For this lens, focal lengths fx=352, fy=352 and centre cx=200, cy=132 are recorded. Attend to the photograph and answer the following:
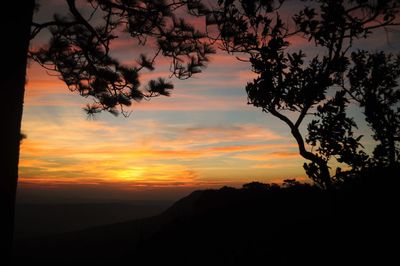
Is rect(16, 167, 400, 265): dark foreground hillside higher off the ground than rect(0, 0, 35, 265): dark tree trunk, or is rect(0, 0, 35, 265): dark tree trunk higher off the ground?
rect(0, 0, 35, 265): dark tree trunk

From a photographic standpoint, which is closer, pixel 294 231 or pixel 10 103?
pixel 10 103

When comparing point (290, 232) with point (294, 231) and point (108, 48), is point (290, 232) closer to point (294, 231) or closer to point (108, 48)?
point (294, 231)

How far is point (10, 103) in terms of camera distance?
3846 mm

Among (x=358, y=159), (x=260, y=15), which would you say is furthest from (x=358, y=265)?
(x=260, y=15)

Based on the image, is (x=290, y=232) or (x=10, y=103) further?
(x=290, y=232)

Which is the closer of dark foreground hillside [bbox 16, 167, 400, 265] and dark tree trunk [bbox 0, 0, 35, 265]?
dark tree trunk [bbox 0, 0, 35, 265]

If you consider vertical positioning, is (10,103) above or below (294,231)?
above

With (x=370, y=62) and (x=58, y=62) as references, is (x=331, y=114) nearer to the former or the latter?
(x=370, y=62)

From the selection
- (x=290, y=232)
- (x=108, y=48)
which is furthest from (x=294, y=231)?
(x=108, y=48)

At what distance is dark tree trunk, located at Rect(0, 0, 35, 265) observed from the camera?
379cm

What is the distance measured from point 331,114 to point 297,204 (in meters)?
3.12

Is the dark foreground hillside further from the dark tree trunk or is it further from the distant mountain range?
the dark tree trunk

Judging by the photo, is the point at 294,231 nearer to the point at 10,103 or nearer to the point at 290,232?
the point at 290,232

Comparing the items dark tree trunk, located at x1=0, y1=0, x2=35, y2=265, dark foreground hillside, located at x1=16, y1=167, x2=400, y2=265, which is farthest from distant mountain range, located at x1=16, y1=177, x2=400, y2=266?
dark tree trunk, located at x1=0, y1=0, x2=35, y2=265
